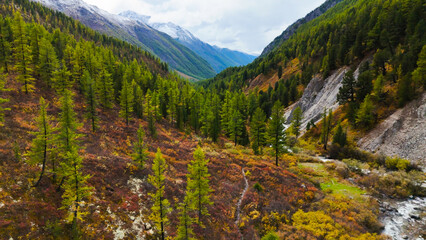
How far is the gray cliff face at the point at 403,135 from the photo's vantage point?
3382 centimetres

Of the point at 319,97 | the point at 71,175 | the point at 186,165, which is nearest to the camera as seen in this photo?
the point at 71,175

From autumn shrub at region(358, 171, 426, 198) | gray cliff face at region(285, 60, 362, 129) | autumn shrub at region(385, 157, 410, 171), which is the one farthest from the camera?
gray cliff face at region(285, 60, 362, 129)

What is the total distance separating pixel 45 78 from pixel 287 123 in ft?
255

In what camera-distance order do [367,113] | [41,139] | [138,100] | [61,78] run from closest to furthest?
[41,139] < [61,78] < [367,113] < [138,100]

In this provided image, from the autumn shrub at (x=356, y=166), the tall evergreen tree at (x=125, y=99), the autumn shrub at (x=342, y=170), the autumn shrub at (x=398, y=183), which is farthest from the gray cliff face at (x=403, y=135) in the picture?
Answer: the tall evergreen tree at (x=125, y=99)

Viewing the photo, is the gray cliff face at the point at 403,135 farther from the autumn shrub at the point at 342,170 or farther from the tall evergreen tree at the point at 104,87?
the tall evergreen tree at the point at 104,87

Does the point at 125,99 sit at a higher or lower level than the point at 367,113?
higher

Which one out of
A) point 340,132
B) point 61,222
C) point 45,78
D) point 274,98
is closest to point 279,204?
point 61,222

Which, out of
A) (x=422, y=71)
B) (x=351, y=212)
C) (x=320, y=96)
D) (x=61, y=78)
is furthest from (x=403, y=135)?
(x=61, y=78)

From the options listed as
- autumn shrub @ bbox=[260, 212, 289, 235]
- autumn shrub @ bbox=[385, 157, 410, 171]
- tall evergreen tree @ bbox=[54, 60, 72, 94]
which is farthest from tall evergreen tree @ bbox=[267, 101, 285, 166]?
tall evergreen tree @ bbox=[54, 60, 72, 94]

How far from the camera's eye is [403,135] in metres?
37.2

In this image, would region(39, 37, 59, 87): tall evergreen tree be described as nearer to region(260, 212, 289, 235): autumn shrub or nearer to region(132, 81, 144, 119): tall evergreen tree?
region(132, 81, 144, 119): tall evergreen tree

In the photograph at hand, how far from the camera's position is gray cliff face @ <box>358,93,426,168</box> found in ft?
111

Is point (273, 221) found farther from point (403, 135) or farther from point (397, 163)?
point (403, 135)
